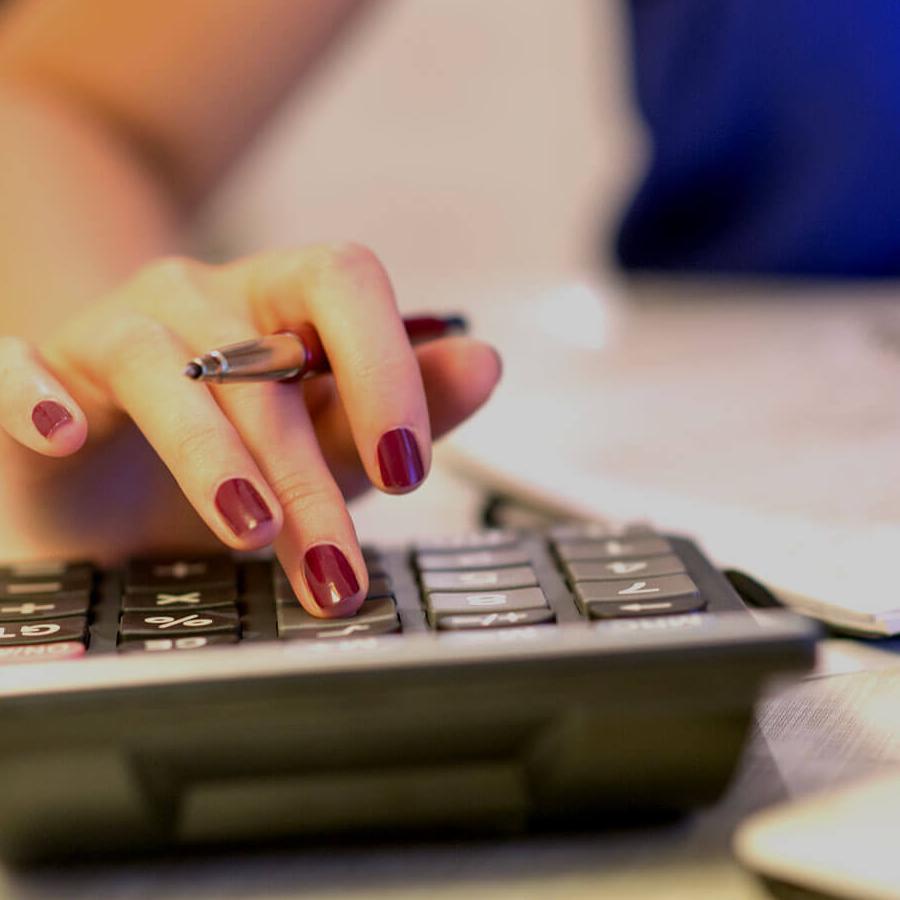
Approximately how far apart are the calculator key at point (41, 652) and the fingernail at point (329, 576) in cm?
6

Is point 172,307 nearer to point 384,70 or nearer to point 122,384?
point 122,384

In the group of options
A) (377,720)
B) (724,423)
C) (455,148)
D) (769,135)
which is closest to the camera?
(377,720)

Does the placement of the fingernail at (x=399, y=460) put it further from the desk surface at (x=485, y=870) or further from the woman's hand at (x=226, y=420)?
the desk surface at (x=485, y=870)

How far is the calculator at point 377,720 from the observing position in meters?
0.25

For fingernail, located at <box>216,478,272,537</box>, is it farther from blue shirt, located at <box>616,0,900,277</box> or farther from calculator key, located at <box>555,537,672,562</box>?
blue shirt, located at <box>616,0,900,277</box>

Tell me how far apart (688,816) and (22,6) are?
789 millimetres

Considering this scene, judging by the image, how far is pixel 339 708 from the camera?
0.84 ft

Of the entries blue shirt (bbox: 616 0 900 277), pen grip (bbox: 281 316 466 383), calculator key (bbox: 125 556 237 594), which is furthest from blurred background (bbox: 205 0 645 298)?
calculator key (bbox: 125 556 237 594)

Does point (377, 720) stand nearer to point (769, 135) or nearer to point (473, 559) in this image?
point (473, 559)

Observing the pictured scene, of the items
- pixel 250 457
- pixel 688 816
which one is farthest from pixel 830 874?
pixel 250 457

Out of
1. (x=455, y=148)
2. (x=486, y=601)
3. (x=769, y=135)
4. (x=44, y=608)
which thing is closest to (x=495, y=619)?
(x=486, y=601)

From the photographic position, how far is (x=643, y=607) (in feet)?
0.98

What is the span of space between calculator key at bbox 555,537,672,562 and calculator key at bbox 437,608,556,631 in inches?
1.7

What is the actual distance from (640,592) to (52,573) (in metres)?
0.16
